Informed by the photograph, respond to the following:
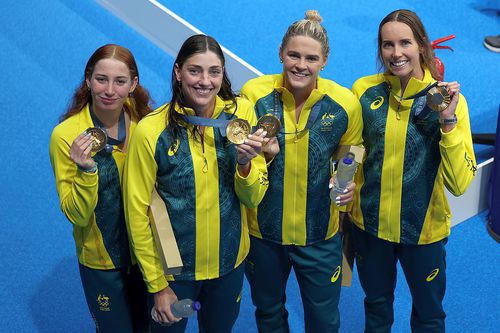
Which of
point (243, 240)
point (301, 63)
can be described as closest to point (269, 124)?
point (301, 63)

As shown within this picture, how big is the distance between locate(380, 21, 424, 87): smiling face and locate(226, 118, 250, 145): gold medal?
2.44ft

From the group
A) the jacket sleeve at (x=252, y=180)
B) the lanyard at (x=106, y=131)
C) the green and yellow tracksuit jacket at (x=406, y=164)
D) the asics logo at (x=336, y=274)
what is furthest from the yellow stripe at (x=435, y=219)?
the lanyard at (x=106, y=131)

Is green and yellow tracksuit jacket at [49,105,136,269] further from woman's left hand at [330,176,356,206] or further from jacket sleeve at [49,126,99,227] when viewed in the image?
woman's left hand at [330,176,356,206]

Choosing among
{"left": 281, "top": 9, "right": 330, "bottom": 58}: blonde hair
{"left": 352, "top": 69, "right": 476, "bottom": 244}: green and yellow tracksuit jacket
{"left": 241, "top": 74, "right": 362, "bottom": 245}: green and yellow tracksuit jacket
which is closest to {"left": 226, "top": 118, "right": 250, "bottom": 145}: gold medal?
{"left": 241, "top": 74, "right": 362, "bottom": 245}: green and yellow tracksuit jacket

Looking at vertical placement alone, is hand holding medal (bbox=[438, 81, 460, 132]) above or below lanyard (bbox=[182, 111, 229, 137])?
above

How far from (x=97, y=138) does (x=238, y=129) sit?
569 millimetres

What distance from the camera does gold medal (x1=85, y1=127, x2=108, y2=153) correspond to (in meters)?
3.37

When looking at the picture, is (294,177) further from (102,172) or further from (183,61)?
(102,172)

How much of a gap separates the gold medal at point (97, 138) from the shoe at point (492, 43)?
17.1 ft

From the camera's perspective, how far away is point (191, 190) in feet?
11.4

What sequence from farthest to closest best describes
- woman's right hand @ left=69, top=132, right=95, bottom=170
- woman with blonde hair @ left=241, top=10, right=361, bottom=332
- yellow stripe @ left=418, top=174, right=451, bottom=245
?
yellow stripe @ left=418, top=174, right=451, bottom=245
woman with blonde hair @ left=241, top=10, right=361, bottom=332
woman's right hand @ left=69, top=132, right=95, bottom=170

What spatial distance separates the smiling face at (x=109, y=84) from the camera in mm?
3514

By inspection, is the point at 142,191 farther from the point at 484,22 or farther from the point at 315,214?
the point at 484,22

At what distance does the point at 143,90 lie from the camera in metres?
3.78
